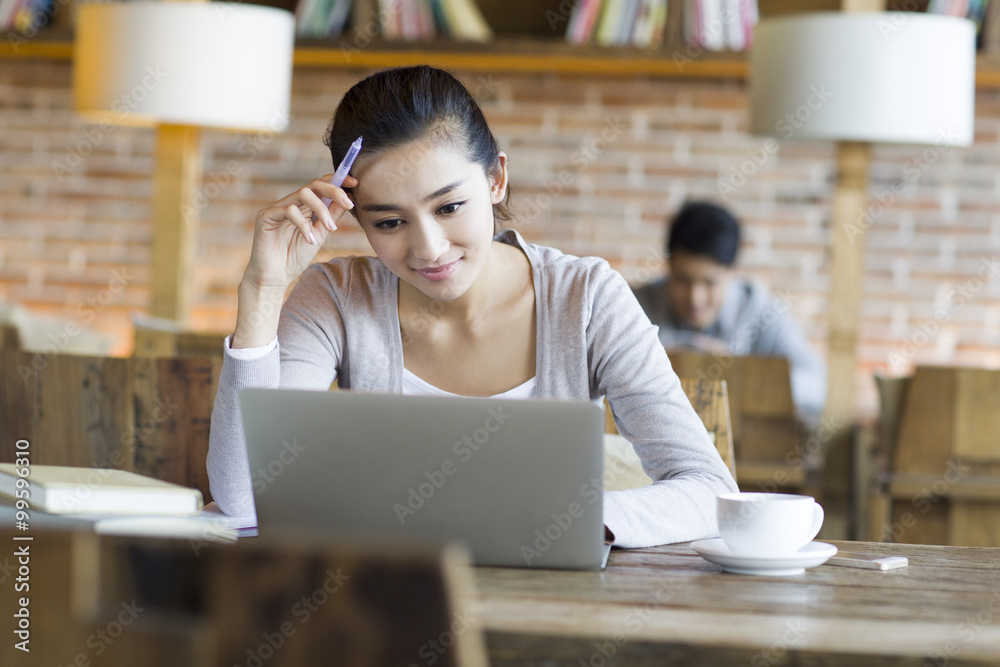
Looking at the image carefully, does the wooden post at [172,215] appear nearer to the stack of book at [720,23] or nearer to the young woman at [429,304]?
the stack of book at [720,23]

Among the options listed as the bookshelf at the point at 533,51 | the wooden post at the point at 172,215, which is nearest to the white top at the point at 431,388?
the wooden post at the point at 172,215

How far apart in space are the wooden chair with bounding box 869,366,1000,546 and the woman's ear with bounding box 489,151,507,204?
1.37 metres

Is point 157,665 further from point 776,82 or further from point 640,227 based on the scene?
point 640,227

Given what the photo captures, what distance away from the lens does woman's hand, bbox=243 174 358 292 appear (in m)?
1.37

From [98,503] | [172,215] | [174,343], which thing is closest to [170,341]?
[174,343]

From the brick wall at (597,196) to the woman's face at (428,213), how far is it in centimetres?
243

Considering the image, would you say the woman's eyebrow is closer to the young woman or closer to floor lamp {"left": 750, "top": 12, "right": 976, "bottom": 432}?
the young woman

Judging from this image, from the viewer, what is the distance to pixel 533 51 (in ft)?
11.6

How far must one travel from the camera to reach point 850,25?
258 centimetres

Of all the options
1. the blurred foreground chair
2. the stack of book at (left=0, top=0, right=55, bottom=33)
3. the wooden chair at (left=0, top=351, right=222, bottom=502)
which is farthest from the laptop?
the stack of book at (left=0, top=0, right=55, bottom=33)

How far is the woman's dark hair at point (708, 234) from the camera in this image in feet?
10.7

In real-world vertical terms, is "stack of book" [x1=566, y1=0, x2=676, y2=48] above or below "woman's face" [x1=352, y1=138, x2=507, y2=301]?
above

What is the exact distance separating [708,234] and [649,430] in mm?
2055

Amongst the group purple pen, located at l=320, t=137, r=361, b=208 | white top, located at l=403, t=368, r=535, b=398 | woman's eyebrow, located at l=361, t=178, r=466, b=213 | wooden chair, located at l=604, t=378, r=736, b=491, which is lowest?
wooden chair, located at l=604, t=378, r=736, b=491
